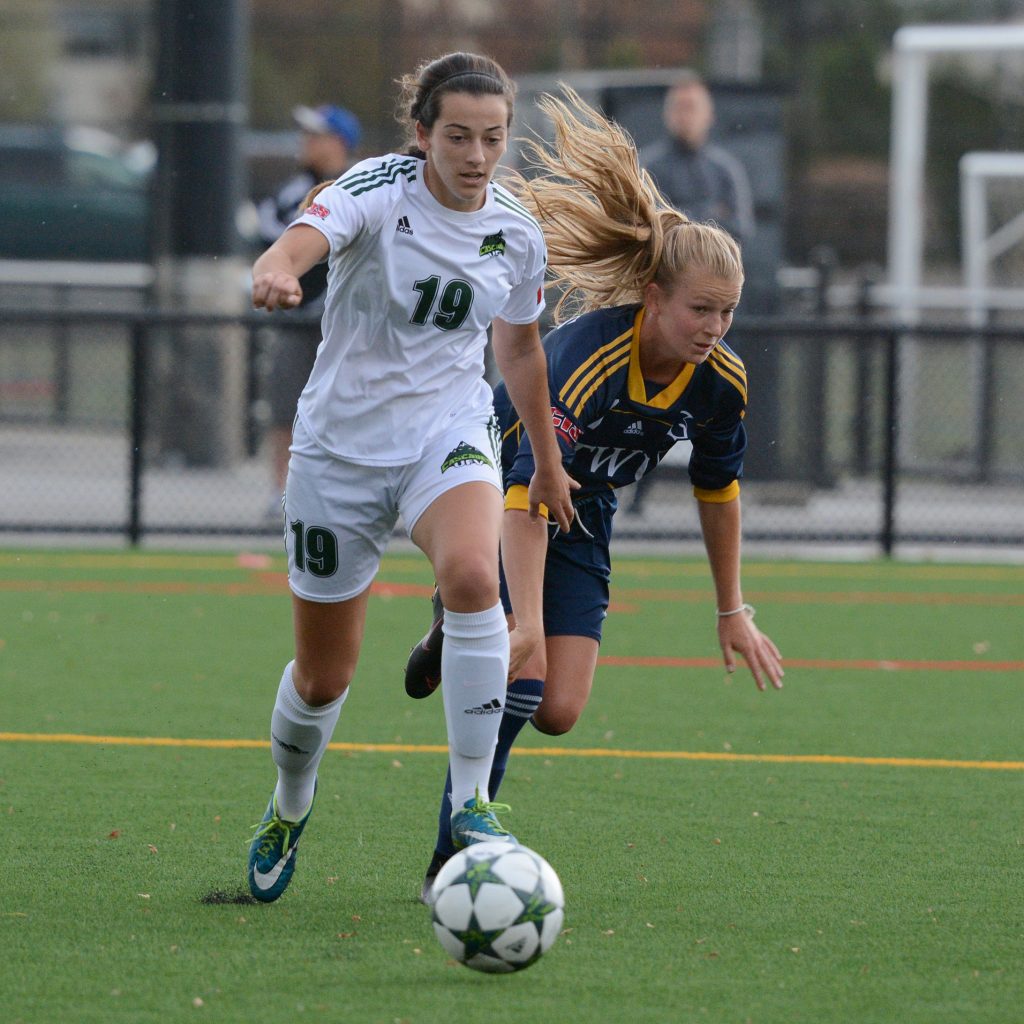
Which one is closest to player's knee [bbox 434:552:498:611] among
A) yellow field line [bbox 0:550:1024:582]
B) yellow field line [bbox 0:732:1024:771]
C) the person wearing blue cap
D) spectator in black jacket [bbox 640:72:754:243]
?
yellow field line [bbox 0:732:1024:771]

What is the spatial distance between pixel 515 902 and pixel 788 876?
1176 mm

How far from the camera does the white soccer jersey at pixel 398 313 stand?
4273 mm

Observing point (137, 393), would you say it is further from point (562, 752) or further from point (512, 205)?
point (512, 205)

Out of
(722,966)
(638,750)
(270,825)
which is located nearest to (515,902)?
(722,966)

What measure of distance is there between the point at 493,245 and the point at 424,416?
430mm

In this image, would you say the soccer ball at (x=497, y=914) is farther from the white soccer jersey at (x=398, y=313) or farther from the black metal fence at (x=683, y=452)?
the black metal fence at (x=683, y=452)

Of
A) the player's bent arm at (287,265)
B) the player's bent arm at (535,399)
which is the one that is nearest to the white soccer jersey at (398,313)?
the player's bent arm at (535,399)

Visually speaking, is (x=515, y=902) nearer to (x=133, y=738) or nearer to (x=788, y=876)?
(x=788, y=876)

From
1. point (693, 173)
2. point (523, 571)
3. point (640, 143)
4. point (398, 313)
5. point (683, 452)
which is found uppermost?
point (640, 143)

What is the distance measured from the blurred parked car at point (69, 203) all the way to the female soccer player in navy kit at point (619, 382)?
2037 centimetres

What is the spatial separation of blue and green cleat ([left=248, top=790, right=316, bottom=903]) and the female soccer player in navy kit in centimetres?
53

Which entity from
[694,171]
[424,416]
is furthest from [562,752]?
[694,171]

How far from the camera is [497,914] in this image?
12.3 ft

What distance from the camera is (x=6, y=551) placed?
37.0 ft
